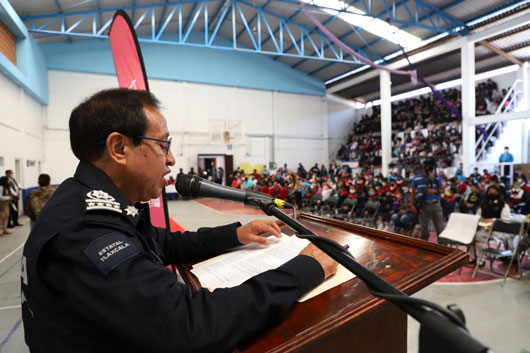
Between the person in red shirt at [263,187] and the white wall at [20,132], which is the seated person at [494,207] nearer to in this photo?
the person in red shirt at [263,187]

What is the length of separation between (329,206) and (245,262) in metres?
8.99

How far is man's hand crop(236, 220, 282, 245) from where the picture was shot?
46.6 inches

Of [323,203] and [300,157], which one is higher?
[300,157]

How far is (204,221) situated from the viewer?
894 centimetres

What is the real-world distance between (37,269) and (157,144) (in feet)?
1.40

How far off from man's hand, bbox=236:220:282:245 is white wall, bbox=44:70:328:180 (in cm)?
1520

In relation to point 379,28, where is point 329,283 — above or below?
below

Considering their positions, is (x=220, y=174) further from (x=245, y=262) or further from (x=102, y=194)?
(x=102, y=194)

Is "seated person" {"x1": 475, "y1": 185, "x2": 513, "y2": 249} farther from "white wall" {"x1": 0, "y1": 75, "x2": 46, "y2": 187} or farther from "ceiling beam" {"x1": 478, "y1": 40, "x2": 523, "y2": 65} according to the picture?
"white wall" {"x1": 0, "y1": 75, "x2": 46, "y2": 187}

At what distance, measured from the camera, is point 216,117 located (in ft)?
58.3

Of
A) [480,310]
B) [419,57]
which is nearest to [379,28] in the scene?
[419,57]

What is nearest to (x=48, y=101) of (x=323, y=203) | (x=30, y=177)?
(x=30, y=177)

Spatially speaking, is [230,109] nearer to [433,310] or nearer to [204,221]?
[204,221]

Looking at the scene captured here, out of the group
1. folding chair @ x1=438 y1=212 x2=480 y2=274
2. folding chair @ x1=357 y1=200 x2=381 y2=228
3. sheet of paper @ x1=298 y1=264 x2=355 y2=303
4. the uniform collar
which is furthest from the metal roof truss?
sheet of paper @ x1=298 y1=264 x2=355 y2=303
